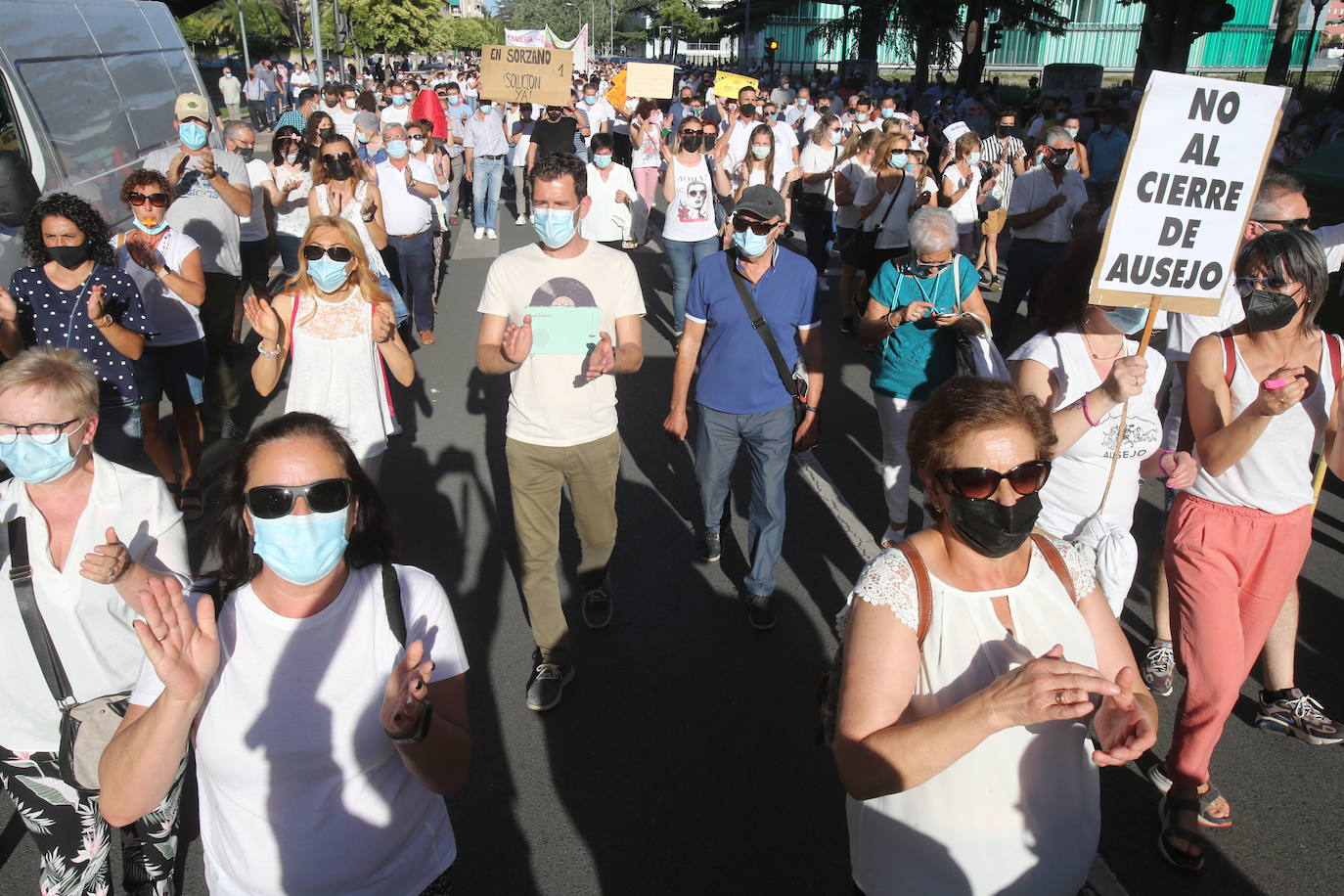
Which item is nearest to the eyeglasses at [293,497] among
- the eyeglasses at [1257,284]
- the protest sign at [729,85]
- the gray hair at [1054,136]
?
the eyeglasses at [1257,284]

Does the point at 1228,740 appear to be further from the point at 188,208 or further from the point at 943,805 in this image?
the point at 188,208

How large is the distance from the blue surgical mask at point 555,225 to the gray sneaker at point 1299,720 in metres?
3.38

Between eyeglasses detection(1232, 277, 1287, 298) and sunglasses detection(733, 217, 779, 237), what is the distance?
1.97m

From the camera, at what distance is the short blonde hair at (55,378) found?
2730 mm

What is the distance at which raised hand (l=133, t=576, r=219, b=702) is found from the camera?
185 centimetres

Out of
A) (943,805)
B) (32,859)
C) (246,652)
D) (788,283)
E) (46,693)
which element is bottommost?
(32,859)

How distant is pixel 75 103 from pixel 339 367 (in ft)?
16.4

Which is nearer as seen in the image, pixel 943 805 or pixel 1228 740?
pixel 943 805

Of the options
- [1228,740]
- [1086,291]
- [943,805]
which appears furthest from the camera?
[1228,740]

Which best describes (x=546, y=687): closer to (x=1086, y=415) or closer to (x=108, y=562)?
(x=108, y=562)

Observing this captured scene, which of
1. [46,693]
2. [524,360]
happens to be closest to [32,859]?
[46,693]

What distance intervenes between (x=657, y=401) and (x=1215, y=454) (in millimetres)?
4919

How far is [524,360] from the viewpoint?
3.96 m

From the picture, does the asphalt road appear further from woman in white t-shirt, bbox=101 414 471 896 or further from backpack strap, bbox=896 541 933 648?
backpack strap, bbox=896 541 933 648
